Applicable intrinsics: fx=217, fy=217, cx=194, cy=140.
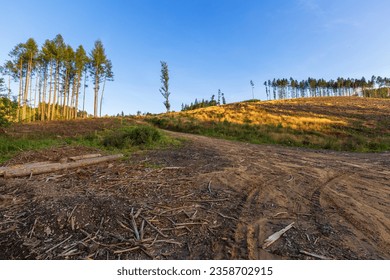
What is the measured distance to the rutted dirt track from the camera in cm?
275

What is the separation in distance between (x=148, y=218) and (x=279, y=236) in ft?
6.42

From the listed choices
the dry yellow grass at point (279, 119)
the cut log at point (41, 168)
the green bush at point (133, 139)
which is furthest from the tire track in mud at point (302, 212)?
the dry yellow grass at point (279, 119)

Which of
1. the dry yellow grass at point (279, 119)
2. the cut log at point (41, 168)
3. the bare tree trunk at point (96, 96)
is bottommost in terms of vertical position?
the cut log at point (41, 168)

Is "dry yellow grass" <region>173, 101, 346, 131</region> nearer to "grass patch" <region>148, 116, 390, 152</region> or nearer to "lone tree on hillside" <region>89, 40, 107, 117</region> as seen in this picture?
"grass patch" <region>148, 116, 390, 152</region>

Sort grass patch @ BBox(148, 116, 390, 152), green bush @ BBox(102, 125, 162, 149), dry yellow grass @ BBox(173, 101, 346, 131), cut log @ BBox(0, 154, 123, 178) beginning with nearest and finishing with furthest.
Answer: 1. cut log @ BBox(0, 154, 123, 178)
2. green bush @ BBox(102, 125, 162, 149)
3. grass patch @ BBox(148, 116, 390, 152)
4. dry yellow grass @ BBox(173, 101, 346, 131)

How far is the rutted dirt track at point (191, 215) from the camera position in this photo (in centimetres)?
275

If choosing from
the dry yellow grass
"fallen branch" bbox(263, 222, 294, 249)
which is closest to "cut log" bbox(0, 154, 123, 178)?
"fallen branch" bbox(263, 222, 294, 249)

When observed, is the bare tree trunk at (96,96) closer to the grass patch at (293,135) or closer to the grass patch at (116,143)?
the grass patch at (293,135)

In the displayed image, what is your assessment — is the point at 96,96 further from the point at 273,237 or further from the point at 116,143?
the point at 273,237

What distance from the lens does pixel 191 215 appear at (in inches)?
141

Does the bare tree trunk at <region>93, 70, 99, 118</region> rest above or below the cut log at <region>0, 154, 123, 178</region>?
above

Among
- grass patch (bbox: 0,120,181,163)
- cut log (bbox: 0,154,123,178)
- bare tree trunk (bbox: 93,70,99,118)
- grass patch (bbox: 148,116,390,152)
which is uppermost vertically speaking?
bare tree trunk (bbox: 93,70,99,118)

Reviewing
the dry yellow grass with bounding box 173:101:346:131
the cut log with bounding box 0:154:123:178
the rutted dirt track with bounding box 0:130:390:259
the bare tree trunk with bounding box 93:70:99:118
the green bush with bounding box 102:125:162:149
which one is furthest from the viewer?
the bare tree trunk with bounding box 93:70:99:118
